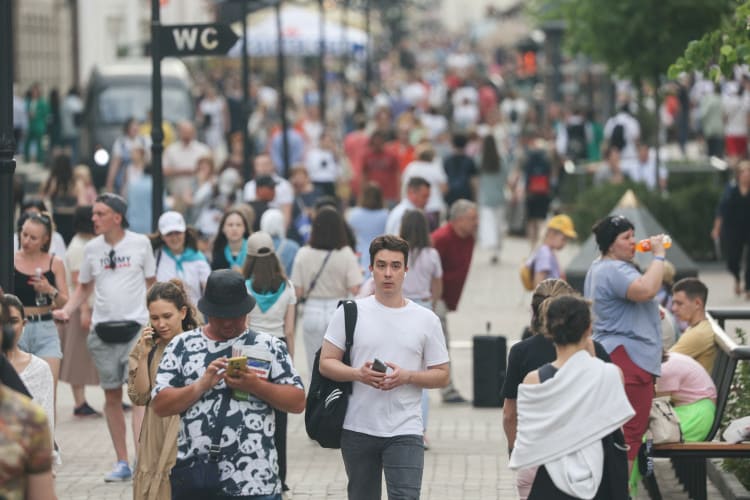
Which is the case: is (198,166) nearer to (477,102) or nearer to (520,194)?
(520,194)

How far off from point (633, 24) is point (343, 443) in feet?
52.0

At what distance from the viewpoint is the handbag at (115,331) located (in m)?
11.1

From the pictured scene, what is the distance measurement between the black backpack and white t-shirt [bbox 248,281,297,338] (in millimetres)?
2892

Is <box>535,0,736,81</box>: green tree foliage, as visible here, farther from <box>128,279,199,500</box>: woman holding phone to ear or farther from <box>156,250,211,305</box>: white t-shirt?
<box>128,279,199,500</box>: woman holding phone to ear

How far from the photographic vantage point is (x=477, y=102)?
142ft

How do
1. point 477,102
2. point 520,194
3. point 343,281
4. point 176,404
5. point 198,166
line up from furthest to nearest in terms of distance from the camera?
point 477,102
point 520,194
point 198,166
point 343,281
point 176,404

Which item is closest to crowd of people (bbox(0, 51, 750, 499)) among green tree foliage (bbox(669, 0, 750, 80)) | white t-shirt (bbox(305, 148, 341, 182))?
green tree foliage (bbox(669, 0, 750, 80))

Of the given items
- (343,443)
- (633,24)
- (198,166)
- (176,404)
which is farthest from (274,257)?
(633,24)

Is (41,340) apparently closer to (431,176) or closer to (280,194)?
(280,194)

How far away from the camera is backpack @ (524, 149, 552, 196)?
963 inches

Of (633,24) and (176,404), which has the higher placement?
(633,24)

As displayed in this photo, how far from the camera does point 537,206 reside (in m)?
24.6

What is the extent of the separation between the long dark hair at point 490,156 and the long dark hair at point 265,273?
12989 mm

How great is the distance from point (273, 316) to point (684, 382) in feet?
8.20
